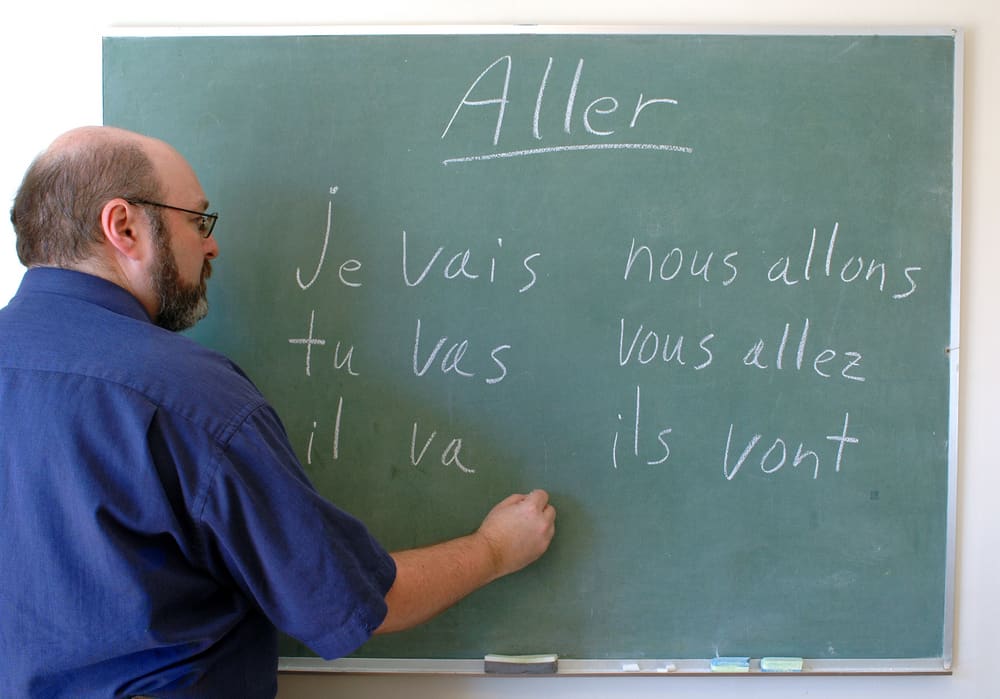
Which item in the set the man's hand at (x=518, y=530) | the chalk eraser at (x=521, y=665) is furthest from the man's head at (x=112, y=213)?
the chalk eraser at (x=521, y=665)

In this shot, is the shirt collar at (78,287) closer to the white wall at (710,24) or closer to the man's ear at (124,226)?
the man's ear at (124,226)

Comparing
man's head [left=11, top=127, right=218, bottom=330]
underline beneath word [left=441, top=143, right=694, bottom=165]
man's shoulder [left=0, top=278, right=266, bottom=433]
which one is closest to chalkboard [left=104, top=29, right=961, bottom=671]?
underline beneath word [left=441, top=143, right=694, bottom=165]

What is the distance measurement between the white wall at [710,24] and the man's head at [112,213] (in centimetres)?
51

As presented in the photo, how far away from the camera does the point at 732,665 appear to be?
1502 mm

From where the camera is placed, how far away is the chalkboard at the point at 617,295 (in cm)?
149

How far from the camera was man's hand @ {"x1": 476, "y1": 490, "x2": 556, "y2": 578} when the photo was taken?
1.44 meters

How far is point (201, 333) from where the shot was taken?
152 cm

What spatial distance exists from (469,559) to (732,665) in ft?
1.92

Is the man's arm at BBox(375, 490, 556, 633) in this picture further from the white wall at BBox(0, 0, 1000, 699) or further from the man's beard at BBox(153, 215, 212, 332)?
the man's beard at BBox(153, 215, 212, 332)

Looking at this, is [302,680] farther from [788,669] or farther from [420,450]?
[788,669]

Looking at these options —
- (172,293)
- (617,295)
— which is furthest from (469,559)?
(172,293)

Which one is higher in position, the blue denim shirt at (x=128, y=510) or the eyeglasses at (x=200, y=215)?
the eyeglasses at (x=200, y=215)

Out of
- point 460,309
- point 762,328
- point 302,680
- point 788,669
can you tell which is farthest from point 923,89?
point 302,680

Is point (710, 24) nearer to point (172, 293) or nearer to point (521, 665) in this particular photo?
point (172, 293)
